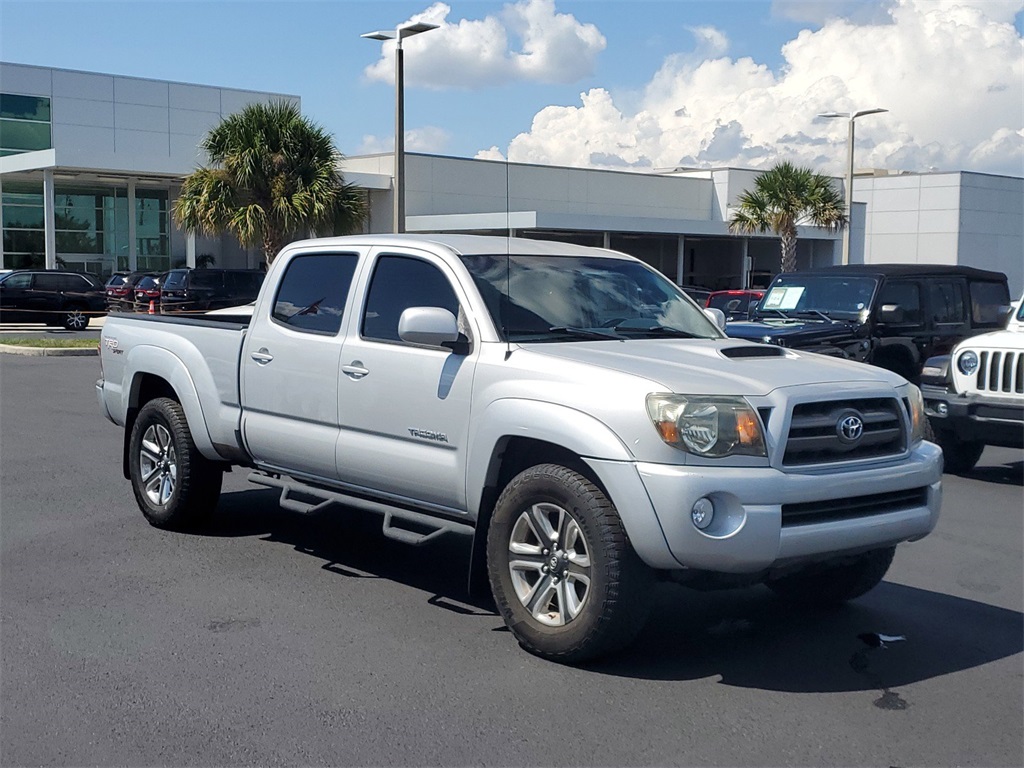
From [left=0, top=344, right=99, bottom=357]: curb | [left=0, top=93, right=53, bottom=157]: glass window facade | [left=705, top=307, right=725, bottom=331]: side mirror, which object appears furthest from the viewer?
[left=0, top=93, right=53, bottom=157]: glass window facade

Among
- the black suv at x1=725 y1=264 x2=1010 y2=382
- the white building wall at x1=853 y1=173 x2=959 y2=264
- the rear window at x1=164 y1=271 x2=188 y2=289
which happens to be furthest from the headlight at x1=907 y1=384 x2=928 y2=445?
the white building wall at x1=853 y1=173 x2=959 y2=264

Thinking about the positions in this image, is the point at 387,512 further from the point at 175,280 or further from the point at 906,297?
the point at 175,280

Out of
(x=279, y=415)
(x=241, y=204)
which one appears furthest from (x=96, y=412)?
(x=241, y=204)

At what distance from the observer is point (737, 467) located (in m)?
4.88

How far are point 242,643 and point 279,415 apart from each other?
1.73m

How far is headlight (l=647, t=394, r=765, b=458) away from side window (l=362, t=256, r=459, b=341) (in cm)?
160

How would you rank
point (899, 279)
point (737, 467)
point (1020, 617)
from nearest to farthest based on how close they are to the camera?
point (737, 467), point (1020, 617), point (899, 279)

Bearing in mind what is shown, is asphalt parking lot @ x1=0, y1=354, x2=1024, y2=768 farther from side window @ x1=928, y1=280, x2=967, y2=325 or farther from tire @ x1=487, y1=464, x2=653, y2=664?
side window @ x1=928, y1=280, x2=967, y2=325

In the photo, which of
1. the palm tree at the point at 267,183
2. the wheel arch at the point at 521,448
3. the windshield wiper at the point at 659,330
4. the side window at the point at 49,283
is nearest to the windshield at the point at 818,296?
the windshield wiper at the point at 659,330

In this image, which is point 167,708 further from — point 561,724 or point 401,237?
point 401,237

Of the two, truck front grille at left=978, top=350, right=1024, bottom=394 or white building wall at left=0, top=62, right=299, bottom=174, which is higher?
white building wall at left=0, top=62, right=299, bottom=174

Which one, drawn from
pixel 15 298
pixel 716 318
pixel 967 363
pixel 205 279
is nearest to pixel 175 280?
pixel 205 279

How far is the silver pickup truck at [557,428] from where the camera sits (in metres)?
4.89

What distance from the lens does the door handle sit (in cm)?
624
